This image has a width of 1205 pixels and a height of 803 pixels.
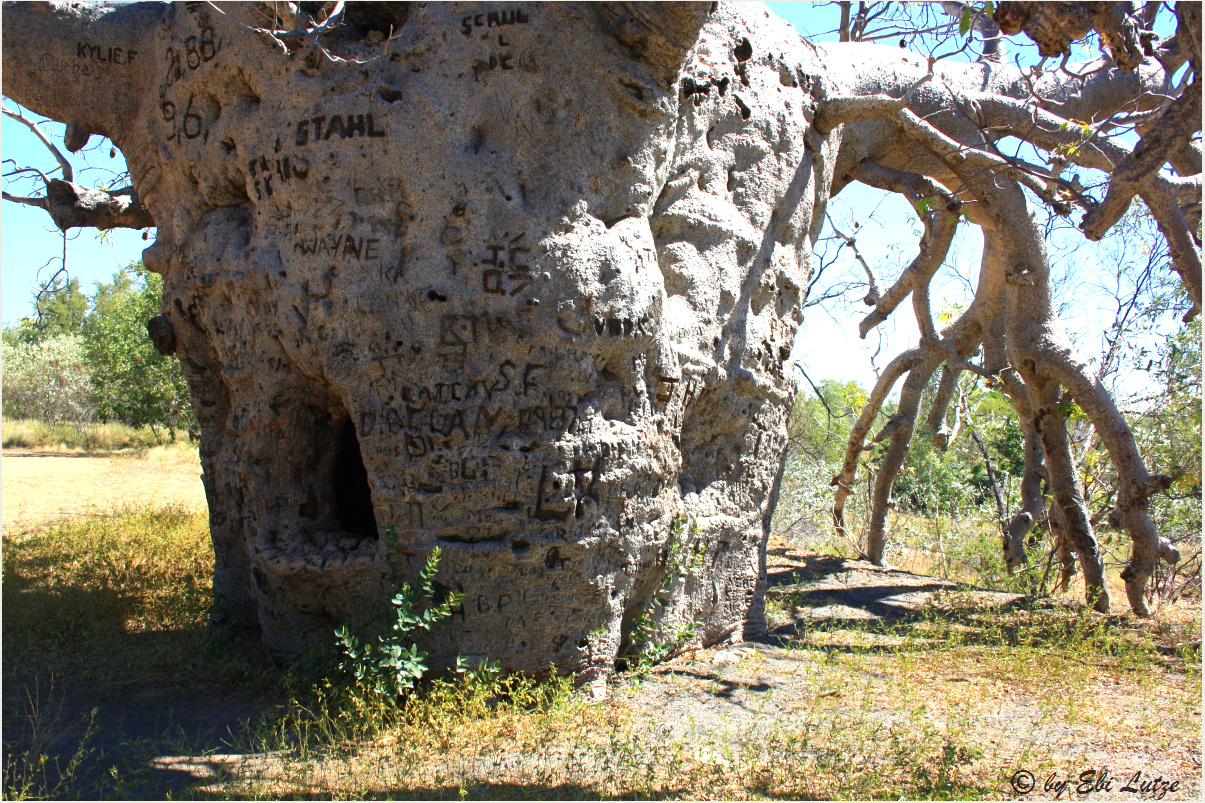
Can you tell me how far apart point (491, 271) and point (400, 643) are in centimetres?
175

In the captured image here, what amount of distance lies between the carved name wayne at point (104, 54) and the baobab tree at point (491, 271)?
0.5 inches

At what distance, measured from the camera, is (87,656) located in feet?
15.8

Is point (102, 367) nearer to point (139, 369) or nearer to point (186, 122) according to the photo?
point (139, 369)

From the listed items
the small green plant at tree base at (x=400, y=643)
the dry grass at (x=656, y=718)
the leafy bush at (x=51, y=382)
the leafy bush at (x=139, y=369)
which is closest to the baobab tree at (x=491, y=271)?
the small green plant at tree base at (x=400, y=643)

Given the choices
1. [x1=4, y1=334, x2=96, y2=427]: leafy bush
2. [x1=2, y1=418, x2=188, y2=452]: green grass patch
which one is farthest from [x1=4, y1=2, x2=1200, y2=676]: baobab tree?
[x1=4, y1=334, x2=96, y2=427]: leafy bush

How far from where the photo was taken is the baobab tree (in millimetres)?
4012

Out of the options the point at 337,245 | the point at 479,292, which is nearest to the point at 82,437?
the point at 337,245

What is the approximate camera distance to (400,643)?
3986 millimetres

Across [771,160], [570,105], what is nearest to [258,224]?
[570,105]

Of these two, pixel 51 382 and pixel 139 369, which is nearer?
pixel 139 369

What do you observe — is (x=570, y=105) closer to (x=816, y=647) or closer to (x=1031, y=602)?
(x=816, y=647)

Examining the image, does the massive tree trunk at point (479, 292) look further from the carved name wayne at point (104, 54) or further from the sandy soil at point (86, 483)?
the sandy soil at point (86, 483)

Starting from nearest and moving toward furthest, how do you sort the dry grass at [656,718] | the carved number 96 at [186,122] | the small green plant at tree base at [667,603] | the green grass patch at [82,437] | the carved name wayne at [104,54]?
the dry grass at [656,718] < the small green plant at tree base at [667,603] < the carved number 96 at [186,122] < the carved name wayne at [104,54] < the green grass patch at [82,437]

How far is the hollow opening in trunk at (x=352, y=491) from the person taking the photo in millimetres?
5180
